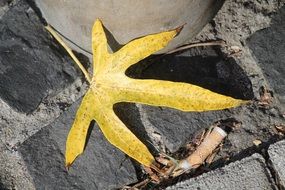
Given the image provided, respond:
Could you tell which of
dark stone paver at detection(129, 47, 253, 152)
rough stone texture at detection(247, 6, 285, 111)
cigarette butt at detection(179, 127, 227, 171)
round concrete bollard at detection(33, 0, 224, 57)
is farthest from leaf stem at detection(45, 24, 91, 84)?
rough stone texture at detection(247, 6, 285, 111)

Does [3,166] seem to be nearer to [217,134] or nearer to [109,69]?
[109,69]

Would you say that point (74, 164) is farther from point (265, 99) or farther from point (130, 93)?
point (265, 99)

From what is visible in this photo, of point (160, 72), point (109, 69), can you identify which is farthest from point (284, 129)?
point (109, 69)

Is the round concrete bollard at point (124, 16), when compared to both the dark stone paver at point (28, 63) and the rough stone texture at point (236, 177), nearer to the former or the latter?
the dark stone paver at point (28, 63)

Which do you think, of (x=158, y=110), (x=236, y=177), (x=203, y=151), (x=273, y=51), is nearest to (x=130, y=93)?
(x=158, y=110)

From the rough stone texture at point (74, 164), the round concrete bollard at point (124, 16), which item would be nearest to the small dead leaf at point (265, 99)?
the round concrete bollard at point (124, 16)

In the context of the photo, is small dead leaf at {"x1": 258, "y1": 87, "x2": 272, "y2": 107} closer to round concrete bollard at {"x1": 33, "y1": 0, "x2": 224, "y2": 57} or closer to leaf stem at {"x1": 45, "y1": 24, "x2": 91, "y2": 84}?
round concrete bollard at {"x1": 33, "y1": 0, "x2": 224, "y2": 57}

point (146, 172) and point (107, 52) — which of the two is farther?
point (146, 172)
